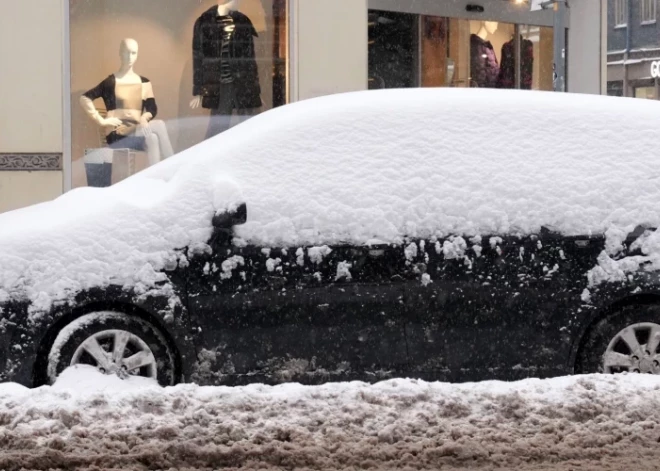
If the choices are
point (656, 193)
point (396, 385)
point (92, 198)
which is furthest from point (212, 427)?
point (656, 193)

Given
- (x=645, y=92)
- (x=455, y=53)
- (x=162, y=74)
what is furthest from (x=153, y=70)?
(x=645, y=92)

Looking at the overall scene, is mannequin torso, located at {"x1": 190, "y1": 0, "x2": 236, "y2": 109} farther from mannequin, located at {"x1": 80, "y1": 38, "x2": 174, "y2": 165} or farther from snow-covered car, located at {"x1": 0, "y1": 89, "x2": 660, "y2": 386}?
snow-covered car, located at {"x1": 0, "y1": 89, "x2": 660, "y2": 386}

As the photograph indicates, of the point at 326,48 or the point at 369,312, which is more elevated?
the point at 326,48

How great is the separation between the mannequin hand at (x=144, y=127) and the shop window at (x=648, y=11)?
36.9m

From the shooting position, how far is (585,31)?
56.8 feet

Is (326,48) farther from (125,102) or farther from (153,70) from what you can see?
(125,102)

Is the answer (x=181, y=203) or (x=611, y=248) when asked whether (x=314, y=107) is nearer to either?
(x=181, y=203)

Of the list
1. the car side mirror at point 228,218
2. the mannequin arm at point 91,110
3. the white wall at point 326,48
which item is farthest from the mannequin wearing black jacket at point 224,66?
the car side mirror at point 228,218

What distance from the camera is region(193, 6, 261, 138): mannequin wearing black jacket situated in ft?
44.7

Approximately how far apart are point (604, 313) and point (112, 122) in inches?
299

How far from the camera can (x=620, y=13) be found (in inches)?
1890

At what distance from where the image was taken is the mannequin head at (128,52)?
43.8 ft

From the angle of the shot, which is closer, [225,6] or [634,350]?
[634,350]

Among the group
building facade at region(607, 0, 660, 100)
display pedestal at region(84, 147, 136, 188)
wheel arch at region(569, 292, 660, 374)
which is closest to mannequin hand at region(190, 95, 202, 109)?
display pedestal at region(84, 147, 136, 188)
